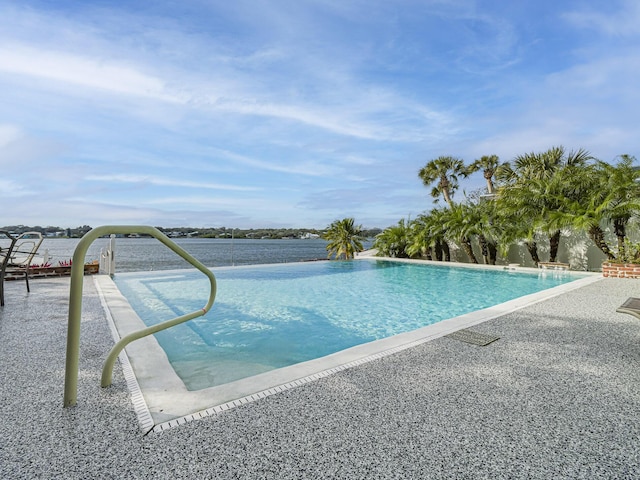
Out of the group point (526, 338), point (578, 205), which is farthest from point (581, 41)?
point (526, 338)

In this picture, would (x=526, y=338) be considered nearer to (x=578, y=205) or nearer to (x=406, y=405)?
(x=406, y=405)

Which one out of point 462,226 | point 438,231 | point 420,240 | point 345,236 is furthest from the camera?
point 345,236

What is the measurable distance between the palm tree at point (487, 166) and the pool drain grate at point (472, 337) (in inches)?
1040

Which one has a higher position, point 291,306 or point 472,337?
point 472,337

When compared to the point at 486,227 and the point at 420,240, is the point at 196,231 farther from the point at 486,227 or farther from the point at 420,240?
the point at 486,227

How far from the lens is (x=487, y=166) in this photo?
28.0 meters

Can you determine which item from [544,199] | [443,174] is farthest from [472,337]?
[443,174]

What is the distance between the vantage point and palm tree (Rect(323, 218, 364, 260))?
797 inches

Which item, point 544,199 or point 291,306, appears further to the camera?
point 544,199

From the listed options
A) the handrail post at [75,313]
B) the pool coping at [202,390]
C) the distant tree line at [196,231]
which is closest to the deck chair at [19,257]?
the distant tree line at [196,231]

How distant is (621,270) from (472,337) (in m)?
9.52

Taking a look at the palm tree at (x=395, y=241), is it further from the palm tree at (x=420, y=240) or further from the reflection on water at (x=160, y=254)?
the reflection on water at (x=160, y=254)

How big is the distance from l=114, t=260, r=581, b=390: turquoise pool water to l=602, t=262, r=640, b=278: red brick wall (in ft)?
3.83

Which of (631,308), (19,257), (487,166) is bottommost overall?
(631,308)
